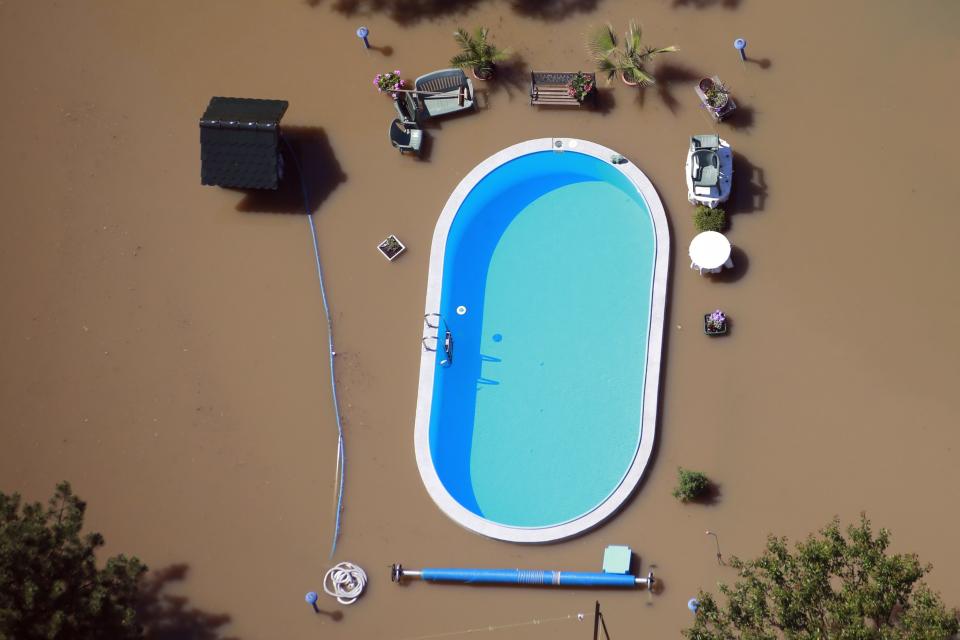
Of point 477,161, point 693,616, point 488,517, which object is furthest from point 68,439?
point 693,616

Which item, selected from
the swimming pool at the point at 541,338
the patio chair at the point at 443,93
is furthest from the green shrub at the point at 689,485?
the patio chair at the point at 443,93

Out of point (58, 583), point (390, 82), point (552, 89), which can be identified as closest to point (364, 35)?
point (390, 82)

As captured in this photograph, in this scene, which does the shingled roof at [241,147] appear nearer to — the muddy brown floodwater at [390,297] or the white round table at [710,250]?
the muddy brown floodwater at [390,297]

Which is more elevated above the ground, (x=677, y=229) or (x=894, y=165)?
(x=894, y=165)

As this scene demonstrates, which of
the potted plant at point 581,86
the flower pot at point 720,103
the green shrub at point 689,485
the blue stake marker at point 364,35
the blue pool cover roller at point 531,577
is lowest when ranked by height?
the blue pool cover roller at point 531,577

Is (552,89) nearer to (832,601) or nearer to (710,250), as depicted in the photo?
(710,250)

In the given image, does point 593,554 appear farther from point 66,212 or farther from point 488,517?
point 66,212
